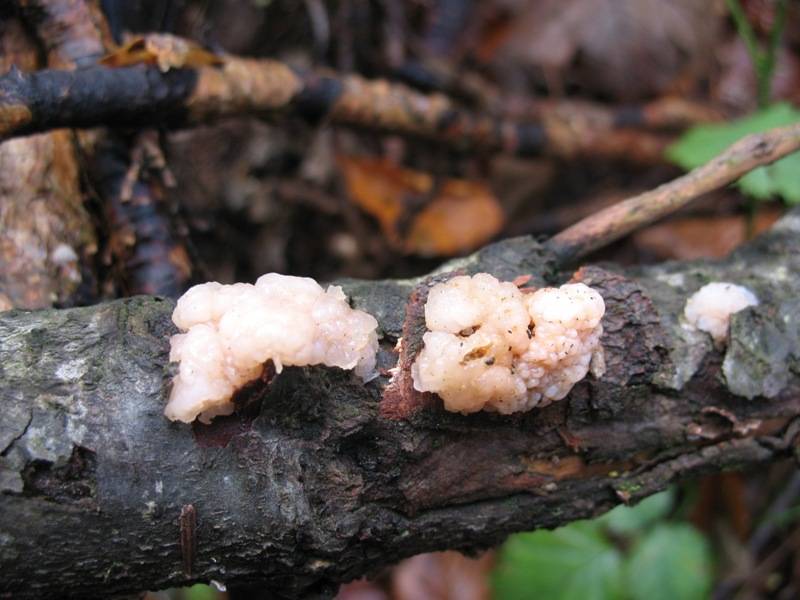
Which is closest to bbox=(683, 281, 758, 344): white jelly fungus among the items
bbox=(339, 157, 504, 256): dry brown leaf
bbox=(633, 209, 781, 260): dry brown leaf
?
bbox=(339, 157, 504, 256): dry brown leaf

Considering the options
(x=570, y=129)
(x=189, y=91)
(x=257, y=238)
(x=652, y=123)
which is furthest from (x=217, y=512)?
(x=652, y=123)

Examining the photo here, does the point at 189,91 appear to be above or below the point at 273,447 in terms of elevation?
above

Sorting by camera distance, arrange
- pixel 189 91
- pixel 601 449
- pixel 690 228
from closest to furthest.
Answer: pixel 601 449, pixel 189 91, pixel 690 228

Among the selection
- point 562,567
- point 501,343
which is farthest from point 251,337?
point 562,567

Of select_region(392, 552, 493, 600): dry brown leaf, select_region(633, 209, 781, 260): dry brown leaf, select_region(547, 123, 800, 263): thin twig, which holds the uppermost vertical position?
select_region(547, 123, 800, 263): thin twig

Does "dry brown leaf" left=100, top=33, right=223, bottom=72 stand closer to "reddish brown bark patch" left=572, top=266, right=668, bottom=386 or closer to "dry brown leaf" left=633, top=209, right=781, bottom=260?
"reddish brown bark patch" left=572, top=266, right=668, bottom=386

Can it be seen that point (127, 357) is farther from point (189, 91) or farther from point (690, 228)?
point (690, 228)

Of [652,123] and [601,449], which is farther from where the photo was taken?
[652,123]

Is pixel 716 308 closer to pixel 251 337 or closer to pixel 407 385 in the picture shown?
pixel 407 385
